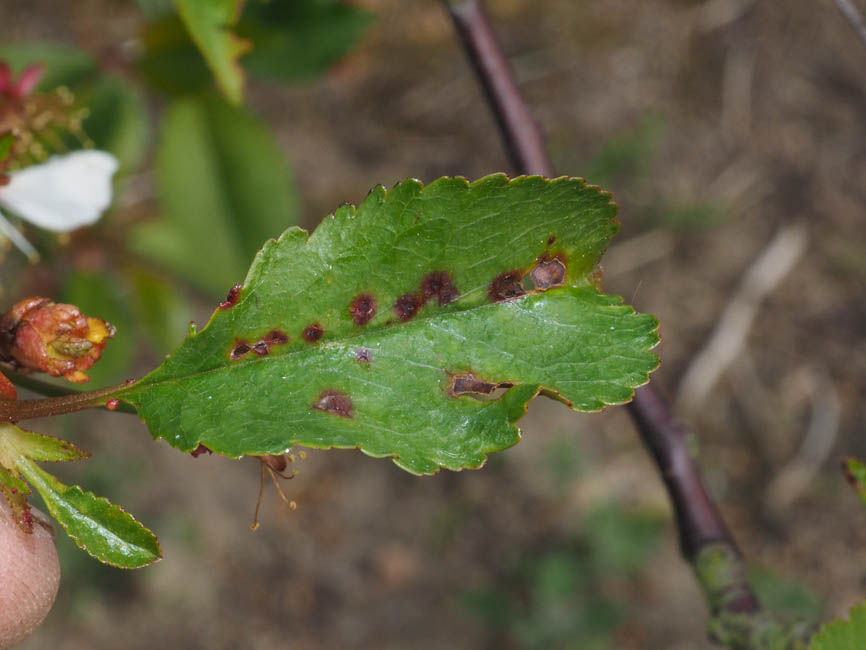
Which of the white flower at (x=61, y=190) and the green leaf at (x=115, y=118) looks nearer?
the white flower at (x=61, y=190)

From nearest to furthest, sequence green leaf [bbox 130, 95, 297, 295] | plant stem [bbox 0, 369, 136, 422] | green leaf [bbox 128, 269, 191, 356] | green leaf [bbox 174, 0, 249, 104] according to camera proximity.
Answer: plant stem [bbox 0, 369, 136, 422]
green leaf [bbox 174, 0, 249, 104]
green leaf [bbox 130, 95, 297, 295]
green leaf [bbox 128, 269, 191, 356]

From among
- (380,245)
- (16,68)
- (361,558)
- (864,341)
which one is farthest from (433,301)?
(864,341)

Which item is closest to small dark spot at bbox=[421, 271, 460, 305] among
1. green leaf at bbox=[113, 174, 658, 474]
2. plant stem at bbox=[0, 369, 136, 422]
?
green leaf at bbox=[113, 174, 658, 474]

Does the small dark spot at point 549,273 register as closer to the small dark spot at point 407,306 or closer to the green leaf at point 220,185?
the small dark spot at point 407,306

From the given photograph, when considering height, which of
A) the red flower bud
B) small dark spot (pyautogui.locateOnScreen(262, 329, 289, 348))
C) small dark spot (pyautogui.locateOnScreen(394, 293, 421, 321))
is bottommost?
small dark spot (pyautogui.locateOnScreen(394, 293, 421, 321))

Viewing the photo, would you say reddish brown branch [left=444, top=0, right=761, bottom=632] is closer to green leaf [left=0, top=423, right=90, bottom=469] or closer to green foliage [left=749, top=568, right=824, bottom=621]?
green leaf [left=0, top=423, right=90, bottom=469]

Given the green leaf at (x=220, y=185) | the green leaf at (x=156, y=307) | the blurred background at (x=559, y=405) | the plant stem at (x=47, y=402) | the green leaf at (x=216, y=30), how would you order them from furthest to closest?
1. the blurred background at (x=559, y=405)
2. the green leaf at (x=156, y=307)
3. the green leaf at (x=220, y=185)
4. the green leaf at (x=216, y=30)
5. the plant stem at (x=47, y=402)

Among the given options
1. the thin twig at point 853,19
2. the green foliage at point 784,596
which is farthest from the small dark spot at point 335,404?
the green foliage at point 784,596

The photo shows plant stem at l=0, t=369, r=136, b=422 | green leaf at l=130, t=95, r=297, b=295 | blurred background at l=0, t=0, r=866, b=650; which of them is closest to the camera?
plant stem at l=0, t=369, r=136, b=422

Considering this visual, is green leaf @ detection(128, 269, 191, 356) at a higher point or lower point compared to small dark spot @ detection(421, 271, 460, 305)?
lower
